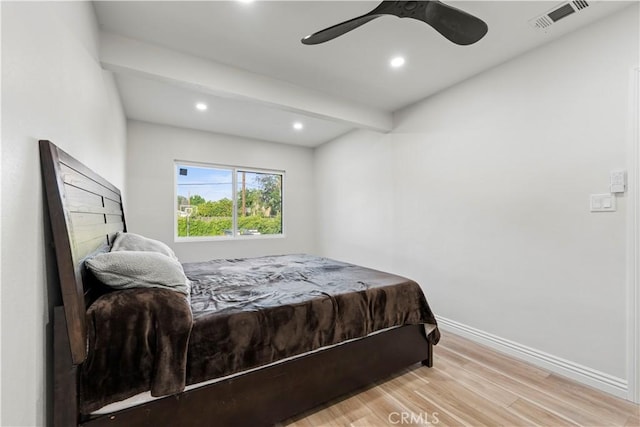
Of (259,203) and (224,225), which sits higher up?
(259,203)

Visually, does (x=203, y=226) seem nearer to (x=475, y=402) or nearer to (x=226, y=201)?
(x=226, y=201)

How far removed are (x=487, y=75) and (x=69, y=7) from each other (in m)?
3.20

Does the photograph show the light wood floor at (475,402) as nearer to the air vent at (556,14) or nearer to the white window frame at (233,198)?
the air vent at (556,14)

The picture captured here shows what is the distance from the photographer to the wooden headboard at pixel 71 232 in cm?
106

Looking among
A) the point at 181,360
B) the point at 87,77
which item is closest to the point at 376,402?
the point at 181,360

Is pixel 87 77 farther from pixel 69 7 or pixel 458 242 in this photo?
pixel 458 242

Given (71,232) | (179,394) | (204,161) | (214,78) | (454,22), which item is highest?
(214,78)

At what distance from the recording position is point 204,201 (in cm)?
447

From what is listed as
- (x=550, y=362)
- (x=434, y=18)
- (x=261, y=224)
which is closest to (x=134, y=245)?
(x=434, y=18)

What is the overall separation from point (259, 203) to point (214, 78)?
271 cm

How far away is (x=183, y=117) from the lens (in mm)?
3756

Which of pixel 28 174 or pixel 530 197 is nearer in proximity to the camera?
pixel 28 174

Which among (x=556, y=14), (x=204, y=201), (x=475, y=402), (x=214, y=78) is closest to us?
(x=475, y=402)

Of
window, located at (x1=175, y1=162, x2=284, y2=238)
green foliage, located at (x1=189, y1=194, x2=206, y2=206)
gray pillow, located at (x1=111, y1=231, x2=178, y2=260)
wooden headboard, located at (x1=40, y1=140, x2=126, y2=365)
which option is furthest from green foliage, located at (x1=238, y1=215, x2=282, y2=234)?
wooden headboard, located at (x1=40, y1=140, x2=126, y2=365)
